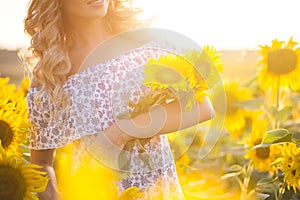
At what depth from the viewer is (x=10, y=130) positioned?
1846 mm

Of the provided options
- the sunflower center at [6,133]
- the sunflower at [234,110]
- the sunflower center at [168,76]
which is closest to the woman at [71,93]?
the sunflower center at [6,133]

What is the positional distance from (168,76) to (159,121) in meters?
0.14

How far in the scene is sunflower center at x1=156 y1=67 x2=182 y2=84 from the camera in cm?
156

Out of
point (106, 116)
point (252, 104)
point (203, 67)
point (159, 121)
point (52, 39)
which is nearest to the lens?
point (203, 67)

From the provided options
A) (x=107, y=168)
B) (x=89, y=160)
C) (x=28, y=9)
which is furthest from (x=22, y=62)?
(x=107, y=168)

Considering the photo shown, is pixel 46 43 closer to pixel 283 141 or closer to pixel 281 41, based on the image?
pixel 283 141

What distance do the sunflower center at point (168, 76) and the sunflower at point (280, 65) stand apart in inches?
47.7

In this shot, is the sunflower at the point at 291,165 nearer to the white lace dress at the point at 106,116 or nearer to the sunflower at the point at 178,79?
the white lace dress at the point at 106,116

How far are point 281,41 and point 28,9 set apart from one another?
1037 mm

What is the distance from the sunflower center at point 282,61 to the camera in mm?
2721

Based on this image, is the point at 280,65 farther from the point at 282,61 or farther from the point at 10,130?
the point at 10,130

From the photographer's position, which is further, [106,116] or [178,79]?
[106,116]

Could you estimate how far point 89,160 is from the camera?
6.25ft

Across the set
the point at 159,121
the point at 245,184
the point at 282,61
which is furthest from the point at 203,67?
the point at 282,61
